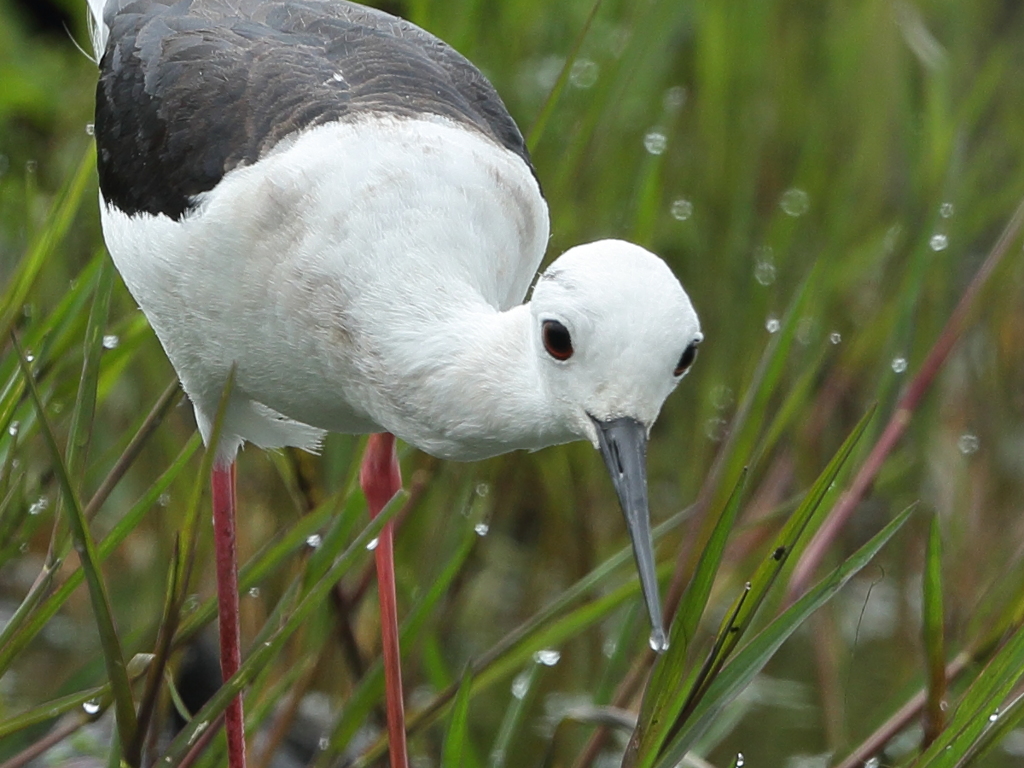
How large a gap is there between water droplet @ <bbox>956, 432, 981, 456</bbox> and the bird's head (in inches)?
99.2

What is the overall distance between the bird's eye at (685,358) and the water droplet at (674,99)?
1.99m

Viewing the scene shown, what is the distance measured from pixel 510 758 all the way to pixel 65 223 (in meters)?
1.66

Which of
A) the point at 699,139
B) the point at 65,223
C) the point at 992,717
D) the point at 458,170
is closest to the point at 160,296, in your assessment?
the point at 65,223

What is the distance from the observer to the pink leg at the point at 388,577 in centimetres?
270

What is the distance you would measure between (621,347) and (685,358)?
0.09 m

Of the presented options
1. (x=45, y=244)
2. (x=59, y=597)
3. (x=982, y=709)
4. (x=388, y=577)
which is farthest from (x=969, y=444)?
(x=59, y=597)

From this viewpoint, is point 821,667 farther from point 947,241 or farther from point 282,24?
point 282,24

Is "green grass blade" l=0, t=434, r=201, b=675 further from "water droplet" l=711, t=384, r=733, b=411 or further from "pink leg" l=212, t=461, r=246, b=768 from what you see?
"water droplet" l=711, t=384, r=733, b=411

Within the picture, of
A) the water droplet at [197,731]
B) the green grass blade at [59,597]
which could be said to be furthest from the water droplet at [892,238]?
the water droplet at [197,731]

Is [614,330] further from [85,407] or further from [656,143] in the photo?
[656,143]

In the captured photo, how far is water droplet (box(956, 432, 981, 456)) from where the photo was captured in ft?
14.0

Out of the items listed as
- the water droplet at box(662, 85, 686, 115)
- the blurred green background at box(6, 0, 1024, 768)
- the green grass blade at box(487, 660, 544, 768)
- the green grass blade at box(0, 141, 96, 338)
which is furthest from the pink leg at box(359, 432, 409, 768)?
the water droplet at box(662, 85, 686, 115)

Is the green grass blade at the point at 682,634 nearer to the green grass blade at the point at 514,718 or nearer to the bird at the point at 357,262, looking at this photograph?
the bird at the point at 357,262

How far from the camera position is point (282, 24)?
2.75 m
